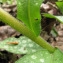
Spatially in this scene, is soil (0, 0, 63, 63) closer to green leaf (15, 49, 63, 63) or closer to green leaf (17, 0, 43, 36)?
green leaf (15, 49, 63, 63)

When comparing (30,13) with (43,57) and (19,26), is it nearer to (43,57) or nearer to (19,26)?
(19,26)

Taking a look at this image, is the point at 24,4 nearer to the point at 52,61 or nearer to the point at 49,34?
the point at 52,61

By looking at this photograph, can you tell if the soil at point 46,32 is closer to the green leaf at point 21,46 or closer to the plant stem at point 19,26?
the green leaf at point 21,46

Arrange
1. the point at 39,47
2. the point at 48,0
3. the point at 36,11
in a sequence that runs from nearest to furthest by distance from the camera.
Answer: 1. the point at 36,11
2. the point at 39,47
3. the point at 48,0

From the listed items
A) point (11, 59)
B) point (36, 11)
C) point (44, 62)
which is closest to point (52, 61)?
point (44, 62)

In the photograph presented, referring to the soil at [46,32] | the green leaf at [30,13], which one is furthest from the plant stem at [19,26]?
the soil at [46,32]

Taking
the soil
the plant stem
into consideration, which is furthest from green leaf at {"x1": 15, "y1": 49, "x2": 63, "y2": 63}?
the soil
